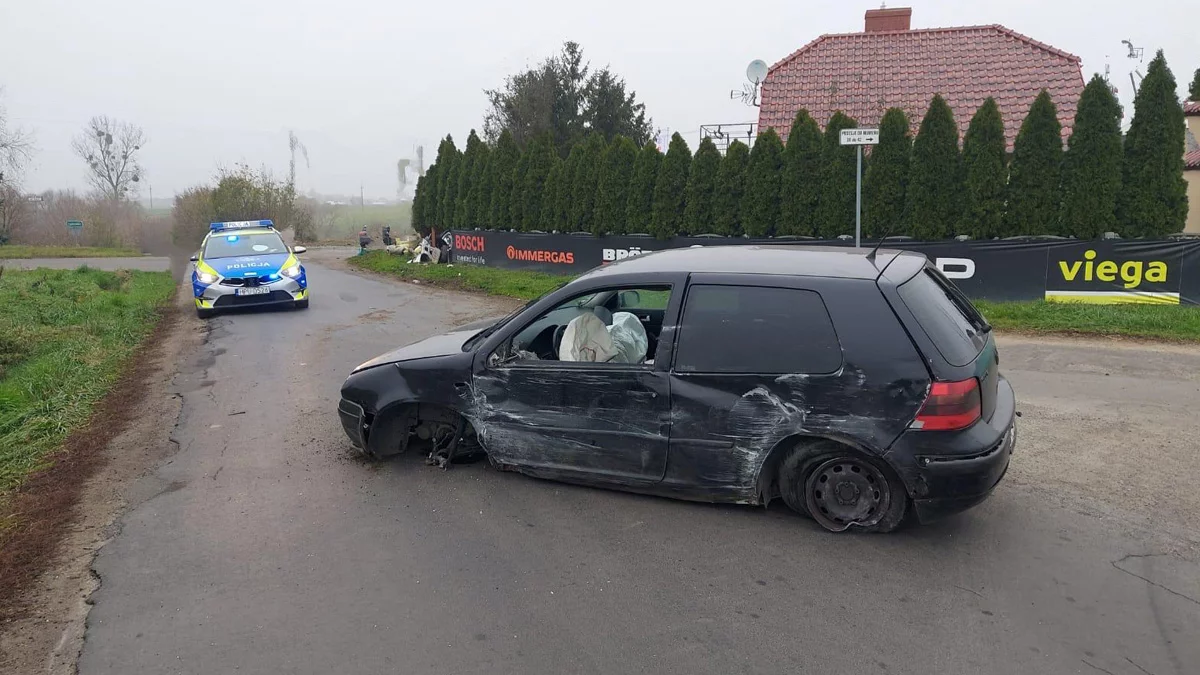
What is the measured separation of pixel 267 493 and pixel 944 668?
13.3 ft

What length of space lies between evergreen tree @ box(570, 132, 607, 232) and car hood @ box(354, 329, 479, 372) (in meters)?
13.8

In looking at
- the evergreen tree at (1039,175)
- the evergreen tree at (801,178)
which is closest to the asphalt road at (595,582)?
the evergreen tree at (1039,175)

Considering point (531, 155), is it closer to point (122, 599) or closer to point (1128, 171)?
point (1128, 171)

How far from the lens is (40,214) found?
164 ft

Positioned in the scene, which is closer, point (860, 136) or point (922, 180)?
point (860, 136)

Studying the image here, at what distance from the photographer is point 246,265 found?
14.7 meters

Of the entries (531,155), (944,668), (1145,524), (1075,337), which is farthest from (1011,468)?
(531,155)

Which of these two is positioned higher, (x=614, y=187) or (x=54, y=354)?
(x=614, y=187)

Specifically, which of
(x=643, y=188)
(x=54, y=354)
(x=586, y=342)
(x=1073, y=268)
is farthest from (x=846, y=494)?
(x=643, y=188)

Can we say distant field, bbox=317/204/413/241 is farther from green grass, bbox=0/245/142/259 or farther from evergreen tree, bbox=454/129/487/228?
evergreen tree, bbox=454/129/487/228

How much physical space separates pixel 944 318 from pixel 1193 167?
725 inches

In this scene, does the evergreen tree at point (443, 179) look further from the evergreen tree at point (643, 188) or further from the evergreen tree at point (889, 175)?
the evergreen tree at point (889, 175)

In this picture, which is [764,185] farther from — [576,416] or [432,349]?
[576,416]

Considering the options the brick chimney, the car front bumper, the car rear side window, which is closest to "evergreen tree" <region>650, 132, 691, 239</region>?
the car front bumper
